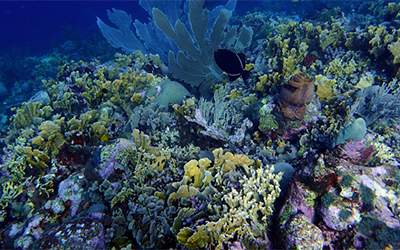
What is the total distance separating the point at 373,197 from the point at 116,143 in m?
3.30

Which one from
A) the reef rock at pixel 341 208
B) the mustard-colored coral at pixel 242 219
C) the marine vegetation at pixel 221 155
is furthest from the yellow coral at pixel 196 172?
the reef rock at pixel 341 208

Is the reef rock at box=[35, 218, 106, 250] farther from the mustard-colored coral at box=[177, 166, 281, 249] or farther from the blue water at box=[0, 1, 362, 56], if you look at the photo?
the blue water at box=[0, 1, 362, 56]

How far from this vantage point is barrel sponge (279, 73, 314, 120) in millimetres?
2877

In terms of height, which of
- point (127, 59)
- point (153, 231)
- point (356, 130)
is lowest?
point (153, 231)

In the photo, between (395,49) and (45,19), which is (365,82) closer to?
(395,49)

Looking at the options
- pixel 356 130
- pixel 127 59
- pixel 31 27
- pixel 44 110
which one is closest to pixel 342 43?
pixel 356 130

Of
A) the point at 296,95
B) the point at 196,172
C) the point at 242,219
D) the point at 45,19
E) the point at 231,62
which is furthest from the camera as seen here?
the point at 45,19

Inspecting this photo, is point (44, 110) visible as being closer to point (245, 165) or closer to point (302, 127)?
point (245, 165)

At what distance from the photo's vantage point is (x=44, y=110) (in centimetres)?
405

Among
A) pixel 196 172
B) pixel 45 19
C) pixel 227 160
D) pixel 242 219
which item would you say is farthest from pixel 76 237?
pixel 45 19

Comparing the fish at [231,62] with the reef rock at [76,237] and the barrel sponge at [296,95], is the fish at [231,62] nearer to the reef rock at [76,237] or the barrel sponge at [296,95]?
the barrel sponge at [296,95]

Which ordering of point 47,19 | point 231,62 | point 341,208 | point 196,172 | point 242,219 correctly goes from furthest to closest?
point 47,19 < point 231,62 < point 196,172 < point 242,219 < point 341,208

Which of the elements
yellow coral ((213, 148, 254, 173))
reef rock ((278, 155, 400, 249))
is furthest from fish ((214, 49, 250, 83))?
reef rock ((278, 155, 400, 249))

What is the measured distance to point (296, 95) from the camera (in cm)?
293
